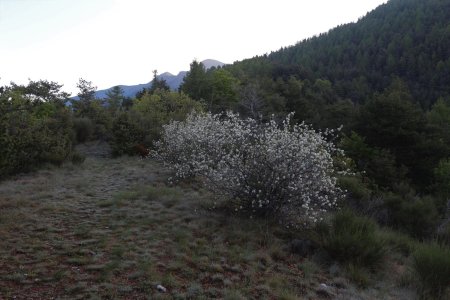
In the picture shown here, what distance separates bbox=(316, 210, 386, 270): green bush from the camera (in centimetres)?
541

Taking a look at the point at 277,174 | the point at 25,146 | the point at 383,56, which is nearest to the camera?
the point at 277,174

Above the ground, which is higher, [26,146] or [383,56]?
[383,56]

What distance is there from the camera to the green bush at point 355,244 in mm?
5414

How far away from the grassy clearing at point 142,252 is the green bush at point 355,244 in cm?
37

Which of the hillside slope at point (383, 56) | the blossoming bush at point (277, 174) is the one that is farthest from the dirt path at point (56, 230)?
the hillside slope at point (383, 56)

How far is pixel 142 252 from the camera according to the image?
16.5ft

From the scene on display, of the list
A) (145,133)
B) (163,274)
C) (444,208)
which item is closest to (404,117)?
(444,208)

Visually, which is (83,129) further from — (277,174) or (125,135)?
(277,174)

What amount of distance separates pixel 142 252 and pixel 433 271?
3957mm

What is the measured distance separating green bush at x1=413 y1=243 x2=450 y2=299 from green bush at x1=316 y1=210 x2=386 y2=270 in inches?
22.7

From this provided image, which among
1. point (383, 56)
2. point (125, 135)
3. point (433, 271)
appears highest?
point (383, 56)

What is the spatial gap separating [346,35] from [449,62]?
46.6 metres

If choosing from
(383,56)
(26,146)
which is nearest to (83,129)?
(26,146)

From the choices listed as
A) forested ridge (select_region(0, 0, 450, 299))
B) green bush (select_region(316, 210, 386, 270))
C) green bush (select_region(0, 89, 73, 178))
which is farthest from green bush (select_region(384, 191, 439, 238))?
green bush (select_region(0, 89, 73, 178))
